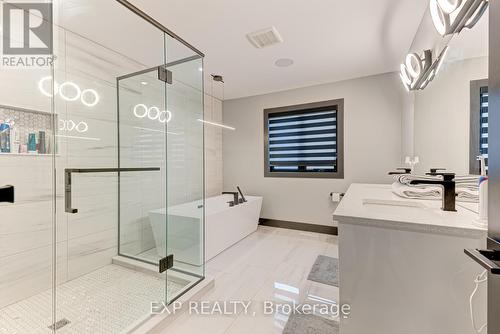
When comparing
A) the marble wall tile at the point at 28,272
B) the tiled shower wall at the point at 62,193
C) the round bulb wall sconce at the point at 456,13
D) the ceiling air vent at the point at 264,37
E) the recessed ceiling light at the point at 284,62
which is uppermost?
the recessed ceiling light at the point at 284,62

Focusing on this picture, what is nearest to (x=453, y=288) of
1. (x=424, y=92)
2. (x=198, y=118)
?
(x=424, y=92)

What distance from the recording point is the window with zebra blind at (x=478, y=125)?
108cm

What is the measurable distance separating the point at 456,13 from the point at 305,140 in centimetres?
276

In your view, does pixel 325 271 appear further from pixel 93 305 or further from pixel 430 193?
pixel 93 305

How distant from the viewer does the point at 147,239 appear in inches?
102

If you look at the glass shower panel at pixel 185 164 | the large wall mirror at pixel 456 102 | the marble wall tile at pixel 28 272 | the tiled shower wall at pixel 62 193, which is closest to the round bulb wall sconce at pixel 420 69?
the large wall mirror at pixel 456 102

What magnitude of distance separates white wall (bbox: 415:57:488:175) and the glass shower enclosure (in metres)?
2.33

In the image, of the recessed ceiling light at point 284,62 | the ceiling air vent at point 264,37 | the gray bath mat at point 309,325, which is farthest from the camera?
the recessed ceiling light at point 284,62

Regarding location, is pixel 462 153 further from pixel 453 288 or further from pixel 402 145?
pixel 402 145

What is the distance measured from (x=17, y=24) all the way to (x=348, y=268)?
10.5 feet

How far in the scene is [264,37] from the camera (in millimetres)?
2357

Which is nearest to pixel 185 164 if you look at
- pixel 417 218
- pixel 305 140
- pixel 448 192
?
pixel 305 140

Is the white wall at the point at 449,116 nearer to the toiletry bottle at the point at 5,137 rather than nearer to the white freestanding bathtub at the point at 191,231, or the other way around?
the white freestanding bathtub at the point at 191,231

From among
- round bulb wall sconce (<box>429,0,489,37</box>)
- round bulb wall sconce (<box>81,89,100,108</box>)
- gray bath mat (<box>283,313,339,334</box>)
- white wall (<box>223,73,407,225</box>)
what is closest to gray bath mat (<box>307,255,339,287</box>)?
gray bath mat (<box>283,313,339,334</box>)
